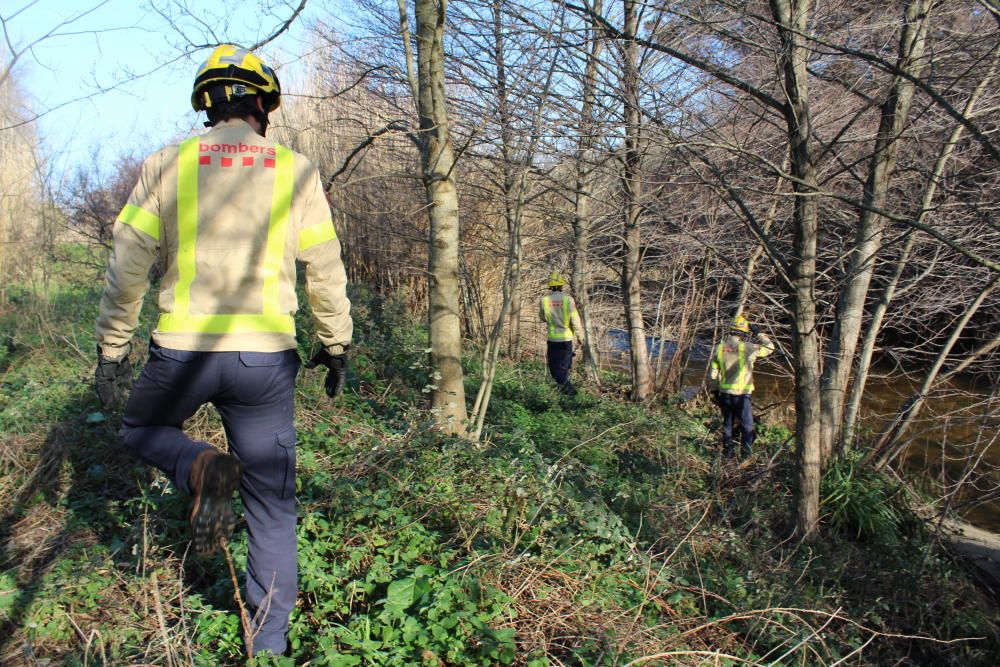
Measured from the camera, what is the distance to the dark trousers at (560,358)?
9703 mm

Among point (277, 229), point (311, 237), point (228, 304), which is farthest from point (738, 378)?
point (228, 304)

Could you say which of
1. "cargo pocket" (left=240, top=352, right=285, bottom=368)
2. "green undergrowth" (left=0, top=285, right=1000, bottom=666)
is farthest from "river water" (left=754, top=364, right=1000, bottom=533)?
"cargo pocket" (left=240, top=352, right=285, bottom=368)

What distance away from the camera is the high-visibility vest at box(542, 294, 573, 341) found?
380 inches

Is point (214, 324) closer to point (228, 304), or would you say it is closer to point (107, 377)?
point (228, 304)

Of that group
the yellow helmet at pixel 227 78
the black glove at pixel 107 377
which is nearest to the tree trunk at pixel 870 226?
the yellow helmet at pixel 227 78

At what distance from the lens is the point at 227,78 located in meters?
2.44

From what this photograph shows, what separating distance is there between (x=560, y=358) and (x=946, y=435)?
4.85m

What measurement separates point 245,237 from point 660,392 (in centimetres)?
838

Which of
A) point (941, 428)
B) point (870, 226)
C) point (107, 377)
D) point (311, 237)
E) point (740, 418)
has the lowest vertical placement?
point (740, 418)

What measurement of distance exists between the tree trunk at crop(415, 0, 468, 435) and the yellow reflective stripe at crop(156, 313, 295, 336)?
6.70ft

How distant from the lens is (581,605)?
2.94m

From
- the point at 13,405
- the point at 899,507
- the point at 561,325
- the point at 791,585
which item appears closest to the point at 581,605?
the point at 791,585

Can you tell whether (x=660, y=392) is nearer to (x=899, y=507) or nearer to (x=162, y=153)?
(x=899, y=507)

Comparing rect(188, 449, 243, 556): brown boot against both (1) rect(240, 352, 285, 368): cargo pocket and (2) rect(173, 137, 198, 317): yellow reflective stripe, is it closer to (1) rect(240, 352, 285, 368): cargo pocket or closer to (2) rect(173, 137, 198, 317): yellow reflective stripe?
(1) rect(240, 352, 285, 368): cargo pocket
